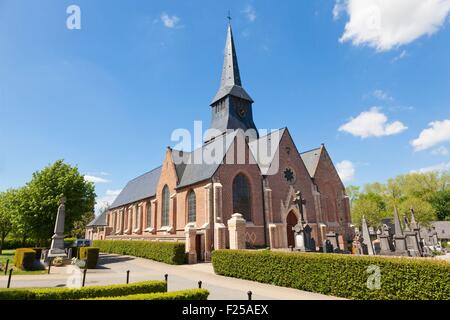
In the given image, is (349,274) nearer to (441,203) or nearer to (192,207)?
(192,207)

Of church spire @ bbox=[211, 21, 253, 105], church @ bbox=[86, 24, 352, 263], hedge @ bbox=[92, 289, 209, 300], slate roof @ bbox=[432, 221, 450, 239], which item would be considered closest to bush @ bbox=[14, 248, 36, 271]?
church @ bbox=[86, 24, 352, 263]

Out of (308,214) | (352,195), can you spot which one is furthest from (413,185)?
(308,214)

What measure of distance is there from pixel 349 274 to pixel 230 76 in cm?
3370

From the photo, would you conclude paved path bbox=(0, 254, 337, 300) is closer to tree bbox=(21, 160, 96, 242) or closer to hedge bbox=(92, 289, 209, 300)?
hedge bbox=(92, 289, 209, 300)

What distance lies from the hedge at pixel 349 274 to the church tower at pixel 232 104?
2259 cm

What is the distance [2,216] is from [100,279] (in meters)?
36.0

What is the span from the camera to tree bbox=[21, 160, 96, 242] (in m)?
24.7

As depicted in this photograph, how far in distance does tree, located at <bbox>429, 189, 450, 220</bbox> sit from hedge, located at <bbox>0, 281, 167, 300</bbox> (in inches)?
2803

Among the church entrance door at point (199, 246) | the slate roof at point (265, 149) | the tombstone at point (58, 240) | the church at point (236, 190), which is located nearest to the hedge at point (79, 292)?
the church at point (236, 190)

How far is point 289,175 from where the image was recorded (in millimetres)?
29969

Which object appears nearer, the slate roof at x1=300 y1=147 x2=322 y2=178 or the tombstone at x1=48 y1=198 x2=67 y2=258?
the tombstone at x1=48 y1=198 x2=67 y2=258
